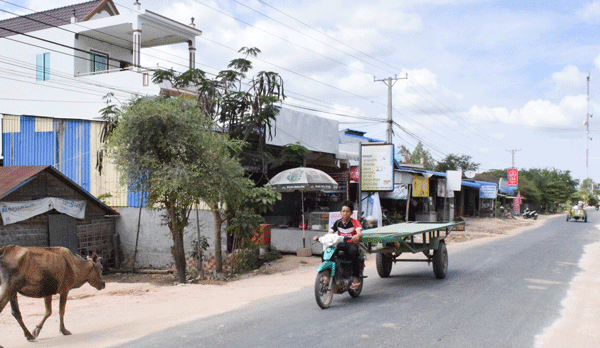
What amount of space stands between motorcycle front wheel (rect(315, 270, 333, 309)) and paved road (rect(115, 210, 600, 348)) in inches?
6.2

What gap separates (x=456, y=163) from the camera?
201ft

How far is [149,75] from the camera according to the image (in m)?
22.7

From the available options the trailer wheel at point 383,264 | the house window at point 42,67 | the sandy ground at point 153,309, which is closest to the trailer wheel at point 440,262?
the trailer wheel at point 383,264

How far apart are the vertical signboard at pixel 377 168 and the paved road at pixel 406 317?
8.39 meters

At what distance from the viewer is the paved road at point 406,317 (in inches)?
261

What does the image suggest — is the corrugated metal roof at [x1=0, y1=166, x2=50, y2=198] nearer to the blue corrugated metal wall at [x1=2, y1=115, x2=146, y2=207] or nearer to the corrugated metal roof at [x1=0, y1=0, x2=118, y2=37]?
the blue corrugated metal wall at [x1=2, y1=115, x2=146, y2=207]

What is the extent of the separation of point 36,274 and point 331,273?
172 inches

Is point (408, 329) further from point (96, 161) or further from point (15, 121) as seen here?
point (15, 121)

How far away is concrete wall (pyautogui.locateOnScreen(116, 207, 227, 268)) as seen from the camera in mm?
19078

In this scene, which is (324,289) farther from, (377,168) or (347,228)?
(377,168)

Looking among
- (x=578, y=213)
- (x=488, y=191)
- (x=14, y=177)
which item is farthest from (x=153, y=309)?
(x=578, y=213)

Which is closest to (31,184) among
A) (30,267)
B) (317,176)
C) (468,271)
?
(317,176)

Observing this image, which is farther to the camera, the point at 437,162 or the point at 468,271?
the point at 437,162

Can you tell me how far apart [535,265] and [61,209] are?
14358 mm
